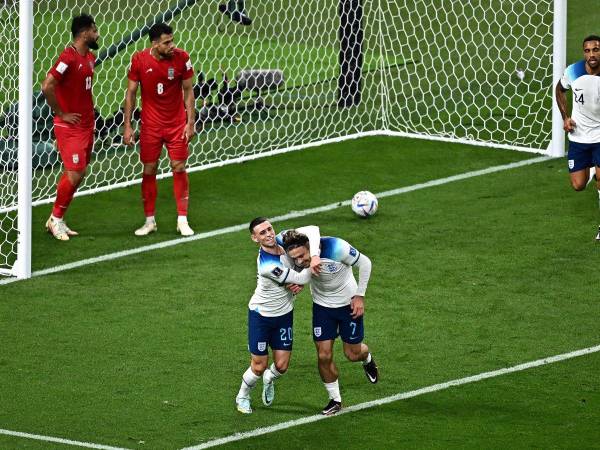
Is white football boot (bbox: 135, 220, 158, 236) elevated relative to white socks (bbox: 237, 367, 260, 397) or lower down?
lower down

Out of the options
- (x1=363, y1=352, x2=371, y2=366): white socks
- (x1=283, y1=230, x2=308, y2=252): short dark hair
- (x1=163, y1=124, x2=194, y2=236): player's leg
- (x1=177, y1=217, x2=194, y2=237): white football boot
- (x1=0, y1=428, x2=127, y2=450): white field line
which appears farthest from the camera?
(x1=177, y1=217, x2=194, y2=237): white football boot

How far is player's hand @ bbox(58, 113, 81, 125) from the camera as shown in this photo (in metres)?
15.3

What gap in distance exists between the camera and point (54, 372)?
12.2 metres

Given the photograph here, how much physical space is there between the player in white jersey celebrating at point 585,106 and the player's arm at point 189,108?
10.9 ft

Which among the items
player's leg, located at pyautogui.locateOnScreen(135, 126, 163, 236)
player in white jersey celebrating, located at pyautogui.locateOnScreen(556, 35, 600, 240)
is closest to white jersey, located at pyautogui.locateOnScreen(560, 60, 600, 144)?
player in white jersey celebrating, located at pyautogui.locateOnScreen(556, 35, 600, 240)

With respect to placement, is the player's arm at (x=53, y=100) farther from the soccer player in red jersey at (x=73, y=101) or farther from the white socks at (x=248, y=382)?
the white socks at (x=248, y=382)

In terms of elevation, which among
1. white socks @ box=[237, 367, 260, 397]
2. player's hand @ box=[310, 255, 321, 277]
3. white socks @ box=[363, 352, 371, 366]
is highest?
player's hand @ box=[310, 255, 321, 277]

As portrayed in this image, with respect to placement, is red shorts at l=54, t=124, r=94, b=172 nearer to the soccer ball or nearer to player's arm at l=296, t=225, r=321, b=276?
the soccer ball

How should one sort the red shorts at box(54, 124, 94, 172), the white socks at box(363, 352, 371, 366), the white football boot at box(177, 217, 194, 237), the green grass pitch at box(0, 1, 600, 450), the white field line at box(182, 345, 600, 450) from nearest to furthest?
the white field line at box(182, 345, 600, 450)
the green grass pitch at box(0, 1, 600, 450)
the white socks at box(363, 352, 371, 366)
the red shorts at box(54, 124, 94, 172)
the white football boot at box(177, 217, 194, 237)

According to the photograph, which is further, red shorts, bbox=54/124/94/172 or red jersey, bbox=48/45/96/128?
red shorts, bbox=54/124/94/172

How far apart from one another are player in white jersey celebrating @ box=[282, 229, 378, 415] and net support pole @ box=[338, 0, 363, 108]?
8.67m

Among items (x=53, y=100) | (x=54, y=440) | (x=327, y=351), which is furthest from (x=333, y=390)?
(x=53, y=100)

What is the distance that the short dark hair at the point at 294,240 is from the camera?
11.0 metres

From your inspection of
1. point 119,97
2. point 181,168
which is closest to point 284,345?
point 181,168
